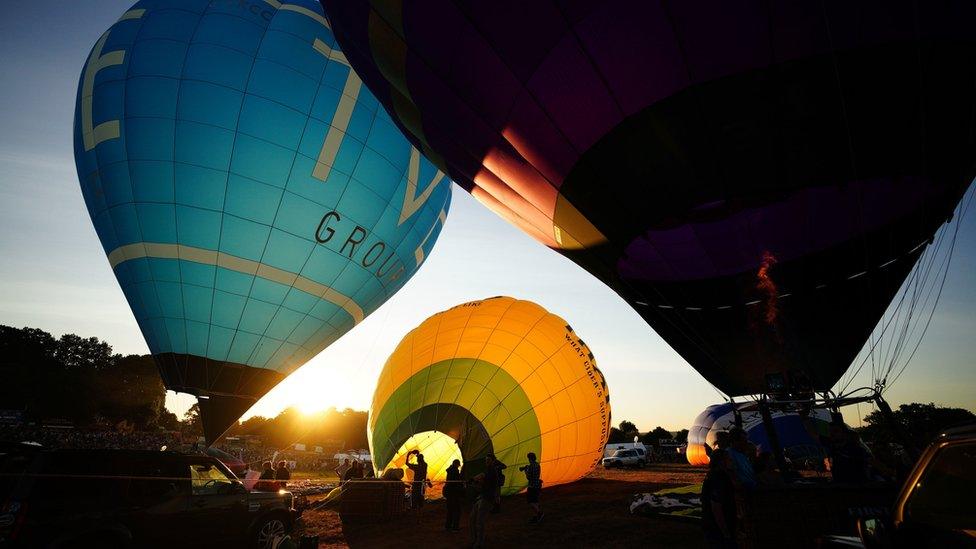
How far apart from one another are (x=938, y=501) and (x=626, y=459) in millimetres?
31092

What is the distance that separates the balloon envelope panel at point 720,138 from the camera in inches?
195

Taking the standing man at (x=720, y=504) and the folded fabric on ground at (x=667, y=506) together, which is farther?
the folded fabric on ground at (x=667, y=506)

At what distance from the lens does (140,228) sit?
34.9 feet

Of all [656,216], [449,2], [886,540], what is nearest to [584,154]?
[656,216]

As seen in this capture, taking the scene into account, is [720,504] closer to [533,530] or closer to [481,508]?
[481,508]

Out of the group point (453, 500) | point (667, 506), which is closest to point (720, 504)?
point (667, 506)

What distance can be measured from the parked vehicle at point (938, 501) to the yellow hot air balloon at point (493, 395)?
8685 millimetres

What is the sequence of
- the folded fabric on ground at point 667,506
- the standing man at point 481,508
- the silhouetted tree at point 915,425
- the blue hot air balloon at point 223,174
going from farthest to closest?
1. the blue hot air balloon at point 223,174
2. the folded fabric on ground at point 667,506
3. the standing man at point 481,508
4. the silhouetted tree at point 915,425

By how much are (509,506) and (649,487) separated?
613 cm

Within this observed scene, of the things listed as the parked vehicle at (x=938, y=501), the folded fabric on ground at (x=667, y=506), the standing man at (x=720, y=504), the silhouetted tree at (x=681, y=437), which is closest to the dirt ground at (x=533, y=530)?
the folded fabric on ground at (x=667, y=506)

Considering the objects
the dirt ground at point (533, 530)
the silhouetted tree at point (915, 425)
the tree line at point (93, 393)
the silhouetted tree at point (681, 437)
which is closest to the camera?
the silhouetted tree at point (915, 425)

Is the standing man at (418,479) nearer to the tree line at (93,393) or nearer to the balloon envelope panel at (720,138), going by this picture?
the balloon envelope panel at (720,138)

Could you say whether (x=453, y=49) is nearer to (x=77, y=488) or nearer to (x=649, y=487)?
(x=77, y=488)

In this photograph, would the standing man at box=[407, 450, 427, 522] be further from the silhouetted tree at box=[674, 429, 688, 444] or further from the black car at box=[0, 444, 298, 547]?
the silhouetted tree at box=[674, 429, 688, 444]
